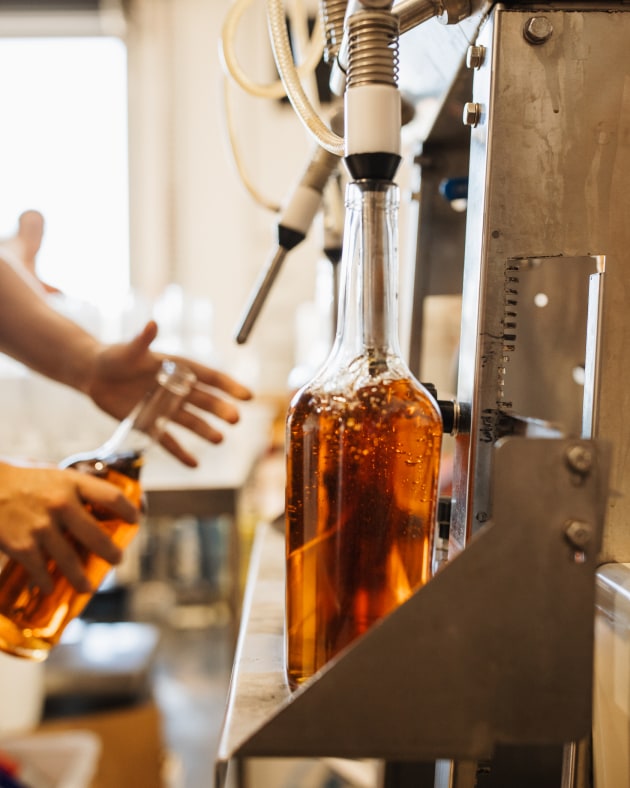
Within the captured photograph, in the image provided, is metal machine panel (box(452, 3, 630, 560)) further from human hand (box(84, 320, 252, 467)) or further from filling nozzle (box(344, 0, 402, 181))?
human hand (box(84, 320, 252, 467))

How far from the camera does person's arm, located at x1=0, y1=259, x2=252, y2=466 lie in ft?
2.27

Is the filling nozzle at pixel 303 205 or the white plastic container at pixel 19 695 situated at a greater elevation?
the filling nozzle at pixel 303 205

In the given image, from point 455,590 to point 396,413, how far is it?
10cm

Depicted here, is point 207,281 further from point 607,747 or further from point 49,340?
point 607,747

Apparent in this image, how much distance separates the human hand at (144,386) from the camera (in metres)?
0.69

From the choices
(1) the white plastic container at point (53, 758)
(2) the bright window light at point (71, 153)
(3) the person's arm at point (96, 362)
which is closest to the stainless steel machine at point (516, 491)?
(3) the person's arm at point (96, 362)

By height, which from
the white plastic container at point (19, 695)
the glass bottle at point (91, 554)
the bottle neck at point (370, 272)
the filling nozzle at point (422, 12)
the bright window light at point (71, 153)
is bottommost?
the white plastic container at point (19, 695)

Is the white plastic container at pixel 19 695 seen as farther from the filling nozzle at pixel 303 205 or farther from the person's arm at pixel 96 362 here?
the filling nozzle at pixel 303 205

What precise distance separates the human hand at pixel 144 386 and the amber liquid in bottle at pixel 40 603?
157 mm

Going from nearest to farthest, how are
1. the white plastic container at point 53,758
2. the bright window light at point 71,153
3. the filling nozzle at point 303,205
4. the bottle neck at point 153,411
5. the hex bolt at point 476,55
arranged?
the hex bolt at point 476,55 → the filling nozzle at point 303,205 → the bottle neck at point 153,411 → the white plastic container at point 53,758 → the bright window light at point 71,153

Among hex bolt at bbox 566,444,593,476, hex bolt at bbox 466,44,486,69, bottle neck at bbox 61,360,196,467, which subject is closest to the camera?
hex bolt at bbox 566,444,593,476

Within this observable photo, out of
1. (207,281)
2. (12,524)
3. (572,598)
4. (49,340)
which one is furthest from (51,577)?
(207,281)

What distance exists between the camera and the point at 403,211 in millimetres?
940

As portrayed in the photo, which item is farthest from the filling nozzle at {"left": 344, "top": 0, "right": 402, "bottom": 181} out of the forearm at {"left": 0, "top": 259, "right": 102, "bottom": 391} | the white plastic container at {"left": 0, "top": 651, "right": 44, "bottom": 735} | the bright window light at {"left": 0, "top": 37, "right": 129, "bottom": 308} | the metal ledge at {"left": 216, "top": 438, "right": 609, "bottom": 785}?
the bright window light at {"left": 0, "top": 37, "right": 129, "bottom": 308}
